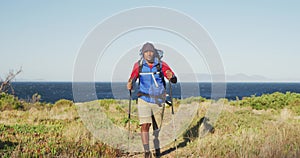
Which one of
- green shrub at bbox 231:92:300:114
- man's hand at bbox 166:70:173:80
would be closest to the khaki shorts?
man's hand at bbox 166:70:173:80

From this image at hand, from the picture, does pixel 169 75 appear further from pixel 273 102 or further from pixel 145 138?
pixel 273 102

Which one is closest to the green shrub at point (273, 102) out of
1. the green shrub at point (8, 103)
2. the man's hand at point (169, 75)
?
the green shrub at point (8, 103)

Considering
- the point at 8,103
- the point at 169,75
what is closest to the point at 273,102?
the point at 169,75

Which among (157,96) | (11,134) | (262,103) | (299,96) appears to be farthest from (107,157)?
(299,96)

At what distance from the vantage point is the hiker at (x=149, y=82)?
7062 millimetres

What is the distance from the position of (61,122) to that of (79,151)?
549 cm

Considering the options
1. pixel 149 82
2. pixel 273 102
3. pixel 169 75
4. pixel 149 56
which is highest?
pixel 149 56

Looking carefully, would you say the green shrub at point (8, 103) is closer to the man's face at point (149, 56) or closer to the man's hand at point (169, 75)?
the man's face at point (149, 56)

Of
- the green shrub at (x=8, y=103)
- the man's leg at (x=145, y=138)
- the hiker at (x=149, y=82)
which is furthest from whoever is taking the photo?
the green shrub at (x=8, y=103)

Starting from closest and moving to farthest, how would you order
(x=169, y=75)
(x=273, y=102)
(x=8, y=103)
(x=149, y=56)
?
1. (x=169, y=75)
2. (x=149, y=56)
3. (x=273, y=102)
4. (x=8, y=103)

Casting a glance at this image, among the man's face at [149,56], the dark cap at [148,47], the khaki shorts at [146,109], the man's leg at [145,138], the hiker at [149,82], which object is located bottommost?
the man's leg at [145,138]

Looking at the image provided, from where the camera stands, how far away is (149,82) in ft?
23.2

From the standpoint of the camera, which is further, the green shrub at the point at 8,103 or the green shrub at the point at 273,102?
the green shrub at the point at 8,103

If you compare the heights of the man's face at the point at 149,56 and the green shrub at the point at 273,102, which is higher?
the man's face at the point at 149,56
